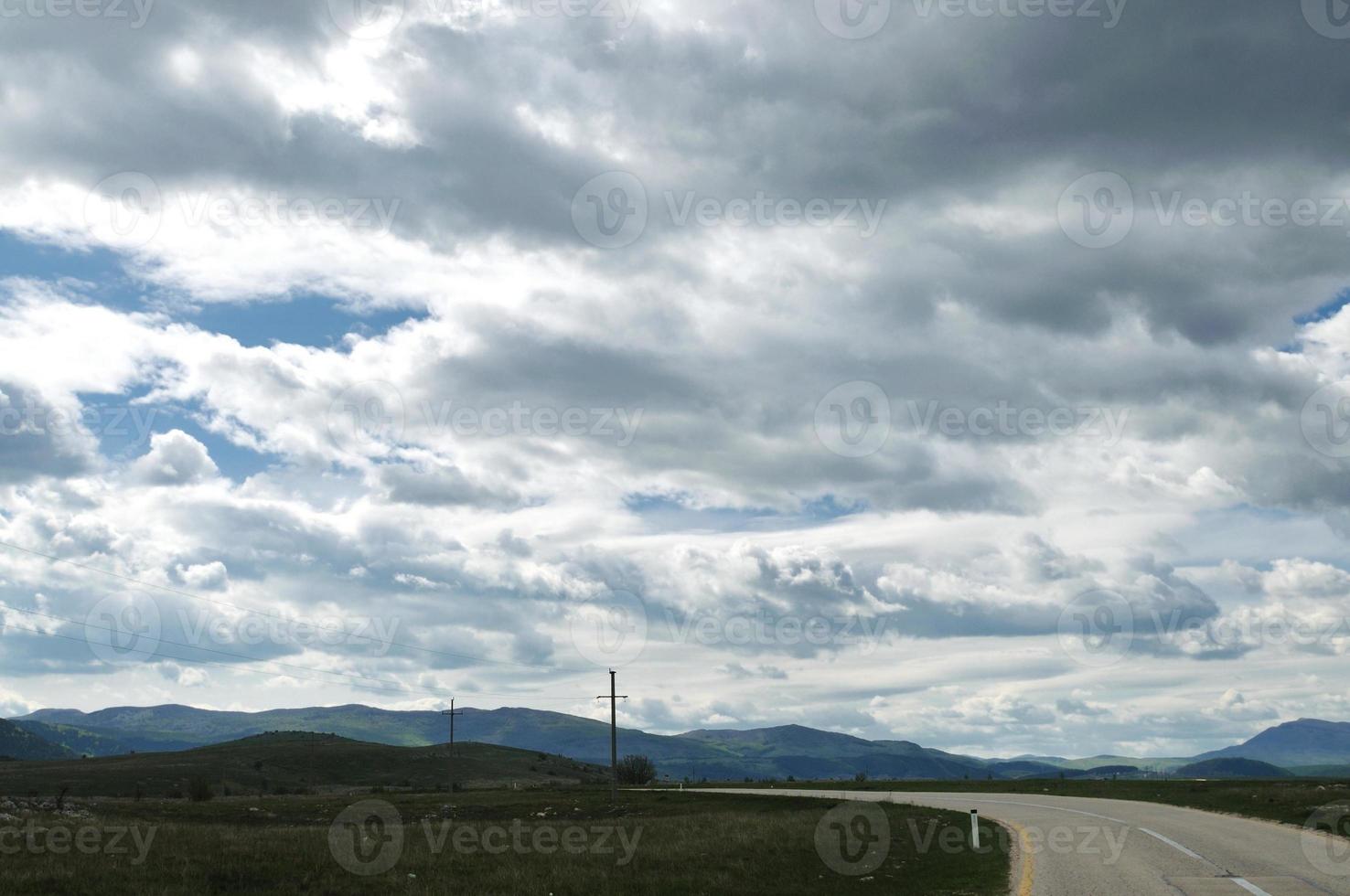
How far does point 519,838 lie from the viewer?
35969 mm

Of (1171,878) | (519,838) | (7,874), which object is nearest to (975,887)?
(1171,878)

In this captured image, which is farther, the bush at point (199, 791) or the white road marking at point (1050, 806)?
the bush at point (199, 791)

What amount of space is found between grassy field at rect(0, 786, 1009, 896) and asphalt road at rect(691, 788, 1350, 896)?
1.24 meters

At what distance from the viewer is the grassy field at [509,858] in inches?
937

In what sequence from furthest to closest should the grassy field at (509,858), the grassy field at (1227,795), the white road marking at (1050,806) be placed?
1. the grassy field at (1227,795)
2. the white road marking at (1050,806)
3. the grassy field at (509,858)

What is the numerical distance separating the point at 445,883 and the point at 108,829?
16070 mm

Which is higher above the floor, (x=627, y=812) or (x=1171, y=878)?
(x=1171, y=878)

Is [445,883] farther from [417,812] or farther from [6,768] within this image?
[6,768]

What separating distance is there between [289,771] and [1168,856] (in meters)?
130

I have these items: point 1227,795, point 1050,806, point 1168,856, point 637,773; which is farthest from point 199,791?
point 1168,856

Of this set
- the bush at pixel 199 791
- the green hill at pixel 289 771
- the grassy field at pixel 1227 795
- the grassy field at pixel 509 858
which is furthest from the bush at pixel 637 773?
the grassy field at pixel 509 858

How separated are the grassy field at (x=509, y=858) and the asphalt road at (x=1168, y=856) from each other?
4.07ft

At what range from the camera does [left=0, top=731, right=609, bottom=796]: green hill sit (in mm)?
102625

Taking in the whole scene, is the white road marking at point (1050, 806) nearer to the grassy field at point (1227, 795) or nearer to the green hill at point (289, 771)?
the grassy field at point (1227, 795)
